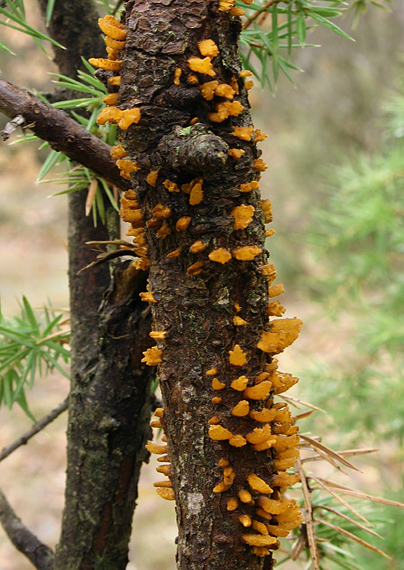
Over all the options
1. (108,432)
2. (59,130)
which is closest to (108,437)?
(108,432)

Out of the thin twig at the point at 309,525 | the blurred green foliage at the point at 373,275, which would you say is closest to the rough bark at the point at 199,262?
the thin twig at the point at 309,525

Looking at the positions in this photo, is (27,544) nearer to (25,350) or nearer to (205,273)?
(25,350)

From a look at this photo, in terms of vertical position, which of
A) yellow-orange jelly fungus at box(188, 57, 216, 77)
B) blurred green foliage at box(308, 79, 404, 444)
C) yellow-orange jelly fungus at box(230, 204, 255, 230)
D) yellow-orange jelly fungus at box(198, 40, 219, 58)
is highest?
blurred green foliage at box(308, 79, 404, 444)

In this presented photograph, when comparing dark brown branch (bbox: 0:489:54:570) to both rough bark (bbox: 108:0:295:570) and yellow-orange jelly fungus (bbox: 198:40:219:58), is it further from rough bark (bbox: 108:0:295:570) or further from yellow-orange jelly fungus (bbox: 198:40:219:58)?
yellow-orange jelly fungus (bbox: 198:40:219:58)

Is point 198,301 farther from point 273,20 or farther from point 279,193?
point 279,193

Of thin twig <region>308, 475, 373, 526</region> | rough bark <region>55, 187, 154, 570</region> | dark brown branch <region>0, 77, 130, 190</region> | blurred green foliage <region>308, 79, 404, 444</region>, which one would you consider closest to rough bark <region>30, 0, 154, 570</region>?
rough bark <region>55, 187, 154, 570</region>
